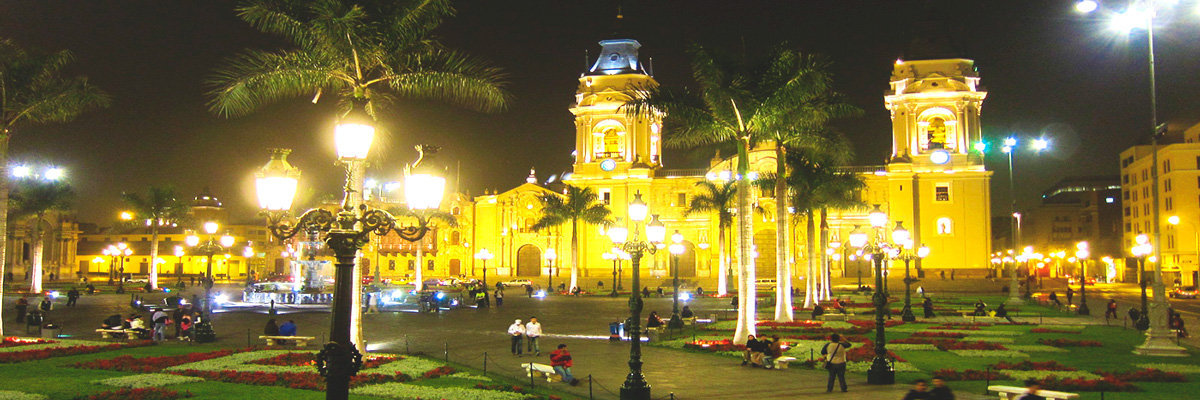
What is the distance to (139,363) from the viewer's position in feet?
60.6

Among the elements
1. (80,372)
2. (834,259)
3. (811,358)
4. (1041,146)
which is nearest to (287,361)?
(80,372)

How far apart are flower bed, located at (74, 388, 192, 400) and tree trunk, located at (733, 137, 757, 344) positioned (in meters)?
12.7

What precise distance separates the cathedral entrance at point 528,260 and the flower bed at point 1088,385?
67.0 meters

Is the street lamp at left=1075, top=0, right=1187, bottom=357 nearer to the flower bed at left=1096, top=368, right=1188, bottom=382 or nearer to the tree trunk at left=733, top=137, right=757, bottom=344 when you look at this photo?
the flower bed at left=1096, top=368, right=1188, bottom=382

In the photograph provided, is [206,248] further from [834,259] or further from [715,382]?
[834,259]

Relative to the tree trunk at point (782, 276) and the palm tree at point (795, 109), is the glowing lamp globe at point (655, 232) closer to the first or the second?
the palm tree at point (795, 109)

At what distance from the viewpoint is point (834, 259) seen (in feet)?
237

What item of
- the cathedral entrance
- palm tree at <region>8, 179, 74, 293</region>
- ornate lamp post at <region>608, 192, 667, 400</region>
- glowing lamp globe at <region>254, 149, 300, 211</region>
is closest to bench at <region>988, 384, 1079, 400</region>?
ornate lamp post at <region>608, 192, 667, 400</region>

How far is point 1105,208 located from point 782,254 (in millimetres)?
102351

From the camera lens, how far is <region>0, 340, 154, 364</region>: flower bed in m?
19.4

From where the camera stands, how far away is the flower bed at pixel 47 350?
63.7ft

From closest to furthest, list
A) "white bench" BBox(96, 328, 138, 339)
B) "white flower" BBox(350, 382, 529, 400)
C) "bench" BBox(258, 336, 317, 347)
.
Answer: "white flower" BBox(350, 382, 529, 400), "bench" BBox(258, 336, 317, 347), "white bench" BBox(96, 328, 138, 339)

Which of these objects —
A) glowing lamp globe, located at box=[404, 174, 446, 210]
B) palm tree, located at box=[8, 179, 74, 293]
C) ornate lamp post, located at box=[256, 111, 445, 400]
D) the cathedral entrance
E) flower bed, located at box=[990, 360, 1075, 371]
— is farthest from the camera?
the cathedral entrance

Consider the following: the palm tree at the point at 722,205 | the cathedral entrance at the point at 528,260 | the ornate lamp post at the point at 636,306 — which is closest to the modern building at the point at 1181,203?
the palm tree at the point at 722,205
